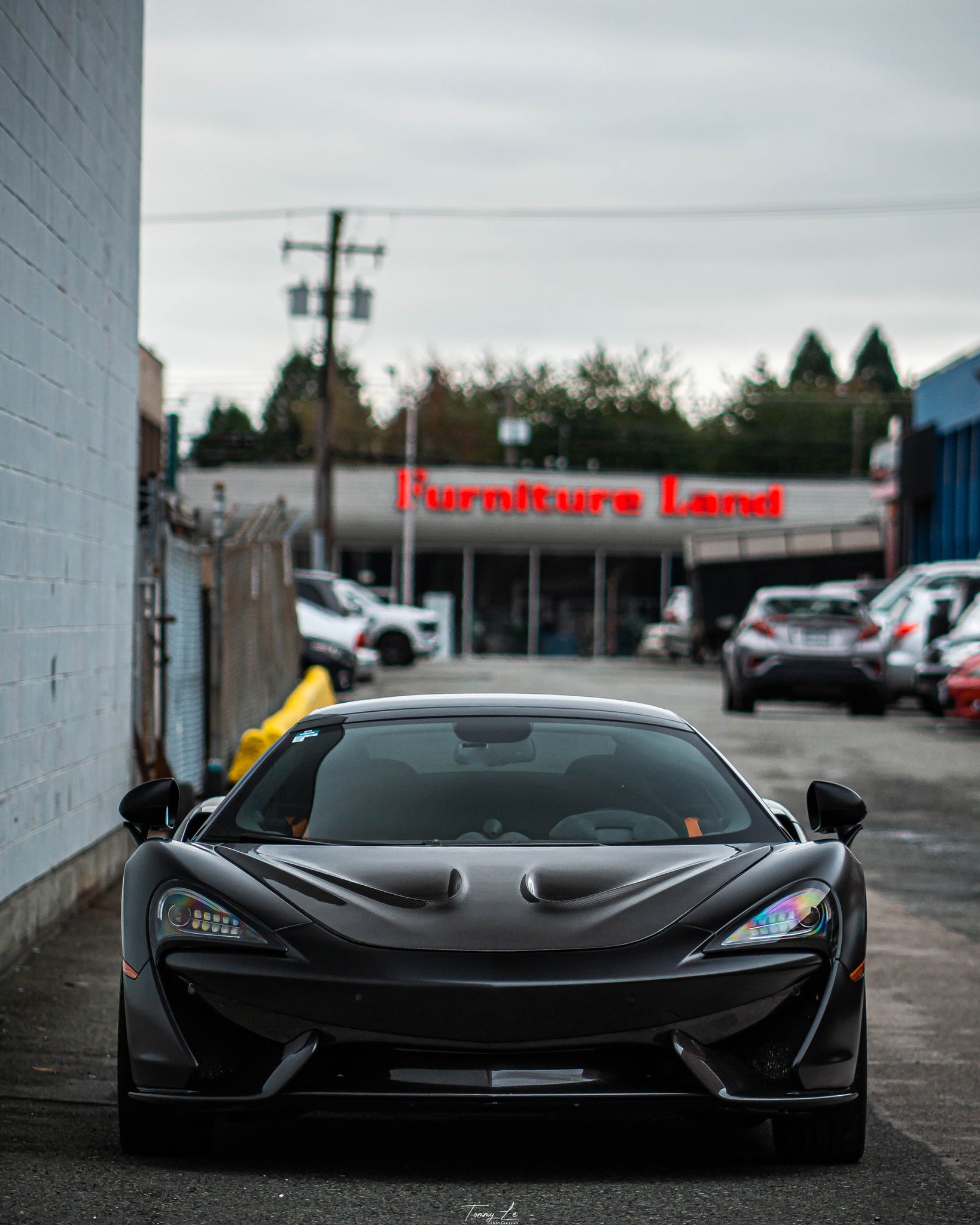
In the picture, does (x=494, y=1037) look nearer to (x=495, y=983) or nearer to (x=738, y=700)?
(x=495, y=983)

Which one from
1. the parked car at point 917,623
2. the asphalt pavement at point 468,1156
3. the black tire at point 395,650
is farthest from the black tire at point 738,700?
the asphalt pavement at point 468,1156

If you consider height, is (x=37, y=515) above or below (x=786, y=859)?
above

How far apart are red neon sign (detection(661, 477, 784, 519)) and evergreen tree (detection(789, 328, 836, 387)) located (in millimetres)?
68113

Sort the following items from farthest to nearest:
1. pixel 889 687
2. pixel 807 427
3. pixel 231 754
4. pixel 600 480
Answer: pixel 807 427
pixel 600 480
pixel 889 687
pixel 231 754

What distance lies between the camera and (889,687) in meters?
23.1

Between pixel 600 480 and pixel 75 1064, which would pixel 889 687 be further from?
pixel 600 480

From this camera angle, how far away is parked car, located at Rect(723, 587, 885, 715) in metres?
21.4

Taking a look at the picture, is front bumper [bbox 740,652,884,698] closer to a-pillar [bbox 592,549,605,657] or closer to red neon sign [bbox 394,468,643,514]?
red neon sign [bbox 394,468,643,514]

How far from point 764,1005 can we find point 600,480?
47.9 meters

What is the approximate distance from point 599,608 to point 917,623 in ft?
98.9

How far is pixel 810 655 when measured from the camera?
21.4 metres

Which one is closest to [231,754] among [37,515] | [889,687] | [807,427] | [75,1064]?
[37,515]

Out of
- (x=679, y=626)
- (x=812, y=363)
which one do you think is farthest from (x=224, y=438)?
(x=812, y=363)

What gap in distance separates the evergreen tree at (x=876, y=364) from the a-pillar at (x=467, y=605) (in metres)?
72.5
